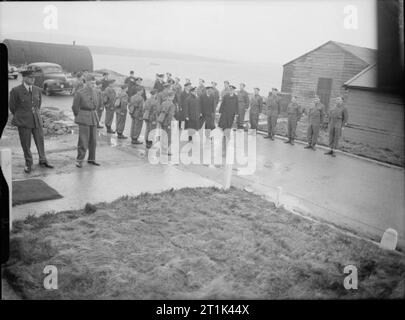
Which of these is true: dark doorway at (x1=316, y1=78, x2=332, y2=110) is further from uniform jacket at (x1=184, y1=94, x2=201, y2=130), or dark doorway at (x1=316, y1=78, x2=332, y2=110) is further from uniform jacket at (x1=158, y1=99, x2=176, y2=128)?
uniform jacket at (x1=158, y1=99, x2=176, y2=128)

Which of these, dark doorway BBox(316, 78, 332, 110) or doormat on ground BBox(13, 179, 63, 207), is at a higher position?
dark doorway BBox(316, 78, 332, 110)

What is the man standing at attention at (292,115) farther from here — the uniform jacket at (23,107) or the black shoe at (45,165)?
the uniform jacket at (23,107)

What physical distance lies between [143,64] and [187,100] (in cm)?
179

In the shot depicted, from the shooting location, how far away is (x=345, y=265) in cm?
438

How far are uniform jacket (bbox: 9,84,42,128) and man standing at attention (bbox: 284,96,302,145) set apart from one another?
711 centimetres

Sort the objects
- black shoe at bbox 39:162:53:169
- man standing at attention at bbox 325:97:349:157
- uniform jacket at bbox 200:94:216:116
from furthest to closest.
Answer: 1. uniform jacket at bbox 200:94:216:116
2. man standing at attention at bbox 325:97:349:157
3. black shoe at bbox 39:162:53:169

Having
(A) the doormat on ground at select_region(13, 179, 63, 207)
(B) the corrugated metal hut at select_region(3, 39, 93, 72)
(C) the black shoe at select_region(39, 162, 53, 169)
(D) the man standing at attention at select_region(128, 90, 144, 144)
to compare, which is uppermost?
(B) the corrugated metal hut at select_region(3, 39, 93, 72)

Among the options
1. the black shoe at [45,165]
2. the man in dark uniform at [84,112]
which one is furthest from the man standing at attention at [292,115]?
the black shoe at [45,165]

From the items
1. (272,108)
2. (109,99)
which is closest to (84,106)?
(109,99)

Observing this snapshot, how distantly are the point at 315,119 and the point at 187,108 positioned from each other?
142 inches

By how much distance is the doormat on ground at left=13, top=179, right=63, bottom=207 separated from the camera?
5281 millimetres

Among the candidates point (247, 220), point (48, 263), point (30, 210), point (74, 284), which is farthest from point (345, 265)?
point (30, 210)

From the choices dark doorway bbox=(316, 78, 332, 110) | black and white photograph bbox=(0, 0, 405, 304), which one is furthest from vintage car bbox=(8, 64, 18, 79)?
dark doorway bbox=(316, 78, 332, 110)

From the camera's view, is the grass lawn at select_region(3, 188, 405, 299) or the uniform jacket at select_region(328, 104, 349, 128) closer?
the grass lawn at select_region(3, 188, 405, 299)
